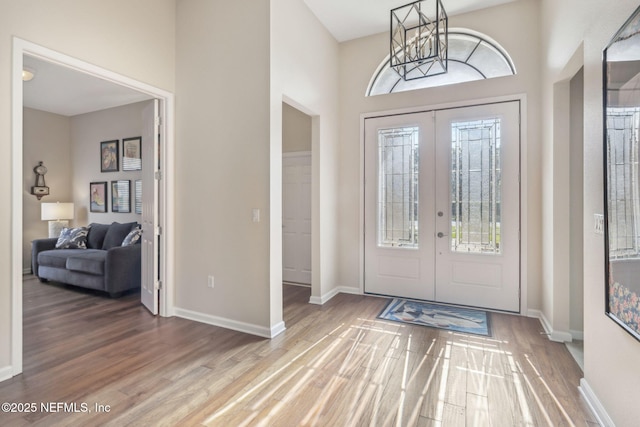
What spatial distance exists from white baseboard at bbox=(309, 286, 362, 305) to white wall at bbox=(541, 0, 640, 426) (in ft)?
8.61

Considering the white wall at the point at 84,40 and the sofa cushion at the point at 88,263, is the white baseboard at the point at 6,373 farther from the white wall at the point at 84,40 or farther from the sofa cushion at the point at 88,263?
the sofa cushion at the point at 88,263

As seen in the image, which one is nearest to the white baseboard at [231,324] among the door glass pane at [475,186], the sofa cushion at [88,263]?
the sofa cushion at [88,263]

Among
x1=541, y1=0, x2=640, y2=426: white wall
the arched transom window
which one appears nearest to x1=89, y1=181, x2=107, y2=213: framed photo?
the arched transom window

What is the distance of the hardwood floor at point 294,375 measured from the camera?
193 cm

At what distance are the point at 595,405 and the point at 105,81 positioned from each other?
5.16 m

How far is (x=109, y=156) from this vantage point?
235 inches

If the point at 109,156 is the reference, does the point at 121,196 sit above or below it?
below

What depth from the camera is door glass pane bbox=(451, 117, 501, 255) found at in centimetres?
369

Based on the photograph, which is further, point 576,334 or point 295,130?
point 295,130

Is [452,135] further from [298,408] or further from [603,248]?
[298,408]

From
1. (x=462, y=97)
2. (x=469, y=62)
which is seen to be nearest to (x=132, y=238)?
(x=462, y=97)

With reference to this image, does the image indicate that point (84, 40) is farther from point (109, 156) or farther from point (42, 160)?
point (42, 160)

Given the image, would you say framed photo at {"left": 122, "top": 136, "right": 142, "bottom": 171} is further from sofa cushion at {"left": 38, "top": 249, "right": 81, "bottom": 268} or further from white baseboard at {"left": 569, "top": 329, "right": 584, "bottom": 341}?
white baseboard at {"left": 569, "top": 329, "right": 584, "bottom": 341}

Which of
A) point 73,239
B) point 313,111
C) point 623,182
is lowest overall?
point 73,239
